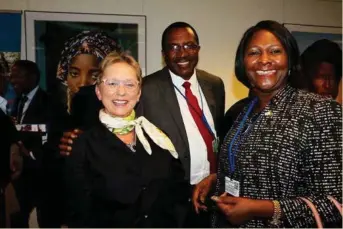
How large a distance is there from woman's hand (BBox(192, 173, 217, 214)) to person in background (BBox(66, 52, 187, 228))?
0.13 meters

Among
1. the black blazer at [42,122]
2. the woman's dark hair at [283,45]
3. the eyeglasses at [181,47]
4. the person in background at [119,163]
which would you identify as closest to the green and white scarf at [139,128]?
the person in background at [119,163]

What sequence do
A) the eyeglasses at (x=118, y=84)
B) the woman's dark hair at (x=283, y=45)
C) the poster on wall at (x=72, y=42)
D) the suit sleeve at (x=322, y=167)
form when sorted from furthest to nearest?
the poster on wall at (x=72, y=42) → the eyeglasses at (x=118, y=84) → the woman's dark hair at (x=283, y=45) → the suit sleeve at (x=322, y=167)

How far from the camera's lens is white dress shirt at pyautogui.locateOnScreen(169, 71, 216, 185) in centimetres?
152

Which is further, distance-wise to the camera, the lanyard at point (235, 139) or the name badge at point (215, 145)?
the name badge at point (215, 145)

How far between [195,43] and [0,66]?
0.89 metres

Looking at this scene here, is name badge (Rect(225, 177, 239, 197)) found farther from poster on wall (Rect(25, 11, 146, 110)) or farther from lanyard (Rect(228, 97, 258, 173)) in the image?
poster on wall (Rect(25, 11, 146, 110))

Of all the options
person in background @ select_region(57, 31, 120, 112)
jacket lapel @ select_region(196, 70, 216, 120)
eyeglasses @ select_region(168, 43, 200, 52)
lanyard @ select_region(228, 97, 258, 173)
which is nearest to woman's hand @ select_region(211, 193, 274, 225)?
lanyard @ select_region(228, 97, 258, 173)

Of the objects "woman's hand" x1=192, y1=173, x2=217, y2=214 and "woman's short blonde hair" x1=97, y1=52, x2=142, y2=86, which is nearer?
"woman's short blonde hair" x1=97, y1=52, x2=142, y2=86

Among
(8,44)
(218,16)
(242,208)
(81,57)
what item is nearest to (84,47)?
(81,57)

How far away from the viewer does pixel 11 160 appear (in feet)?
4.90

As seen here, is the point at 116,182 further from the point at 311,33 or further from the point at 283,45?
the point at 311,33

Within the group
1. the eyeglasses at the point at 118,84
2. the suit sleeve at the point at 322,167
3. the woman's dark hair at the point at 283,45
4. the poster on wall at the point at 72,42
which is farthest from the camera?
the poster on wall at the point at 72,42

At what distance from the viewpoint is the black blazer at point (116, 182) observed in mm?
1405

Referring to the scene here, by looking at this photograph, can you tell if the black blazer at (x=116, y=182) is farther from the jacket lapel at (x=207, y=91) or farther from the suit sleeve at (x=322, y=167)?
the suit sleeve at (x=322, y=167)
